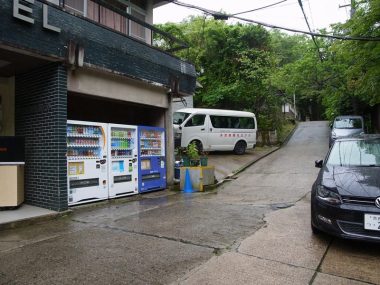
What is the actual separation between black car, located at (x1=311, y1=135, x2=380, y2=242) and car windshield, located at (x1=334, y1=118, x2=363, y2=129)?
13050mm

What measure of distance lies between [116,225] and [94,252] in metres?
1.45

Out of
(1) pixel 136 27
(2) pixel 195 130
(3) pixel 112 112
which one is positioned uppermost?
(1) pixel 136 27

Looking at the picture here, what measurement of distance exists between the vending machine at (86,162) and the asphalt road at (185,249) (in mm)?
424

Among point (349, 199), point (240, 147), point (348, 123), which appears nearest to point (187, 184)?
point (349, 199)

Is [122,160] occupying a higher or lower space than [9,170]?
higher

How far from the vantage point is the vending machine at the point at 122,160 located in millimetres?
8281

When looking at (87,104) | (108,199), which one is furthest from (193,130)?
(108,199)

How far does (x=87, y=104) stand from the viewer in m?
10.3

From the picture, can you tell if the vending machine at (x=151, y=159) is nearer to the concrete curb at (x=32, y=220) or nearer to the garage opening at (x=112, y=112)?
the garage opening at (x=112, y=112)

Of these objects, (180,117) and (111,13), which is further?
(180,117)

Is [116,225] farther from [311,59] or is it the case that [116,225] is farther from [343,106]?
[343,106]

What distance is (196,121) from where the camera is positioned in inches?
629

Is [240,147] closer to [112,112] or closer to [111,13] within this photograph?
[112,112]

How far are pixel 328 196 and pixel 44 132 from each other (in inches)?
224
